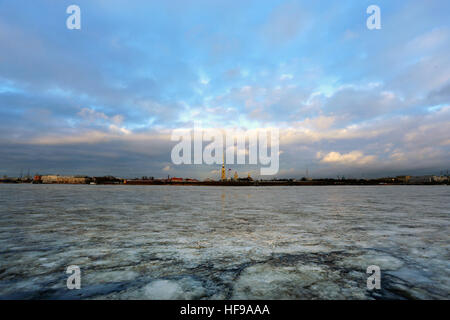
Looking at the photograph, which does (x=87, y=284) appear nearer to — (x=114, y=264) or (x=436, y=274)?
(x=114, y=264)

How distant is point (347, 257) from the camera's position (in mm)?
4047

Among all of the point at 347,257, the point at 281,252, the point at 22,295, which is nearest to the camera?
the point at 22,295

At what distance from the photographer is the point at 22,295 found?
8.73 feet

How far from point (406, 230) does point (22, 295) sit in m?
8.08

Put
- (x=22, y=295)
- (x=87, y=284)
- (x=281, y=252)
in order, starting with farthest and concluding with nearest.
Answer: (x=281, y=252)
(x=87, y=284)
(x=22, y=295)

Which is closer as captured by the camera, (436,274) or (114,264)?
(436,274)

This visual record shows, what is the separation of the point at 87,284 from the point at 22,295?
0.63 metres
